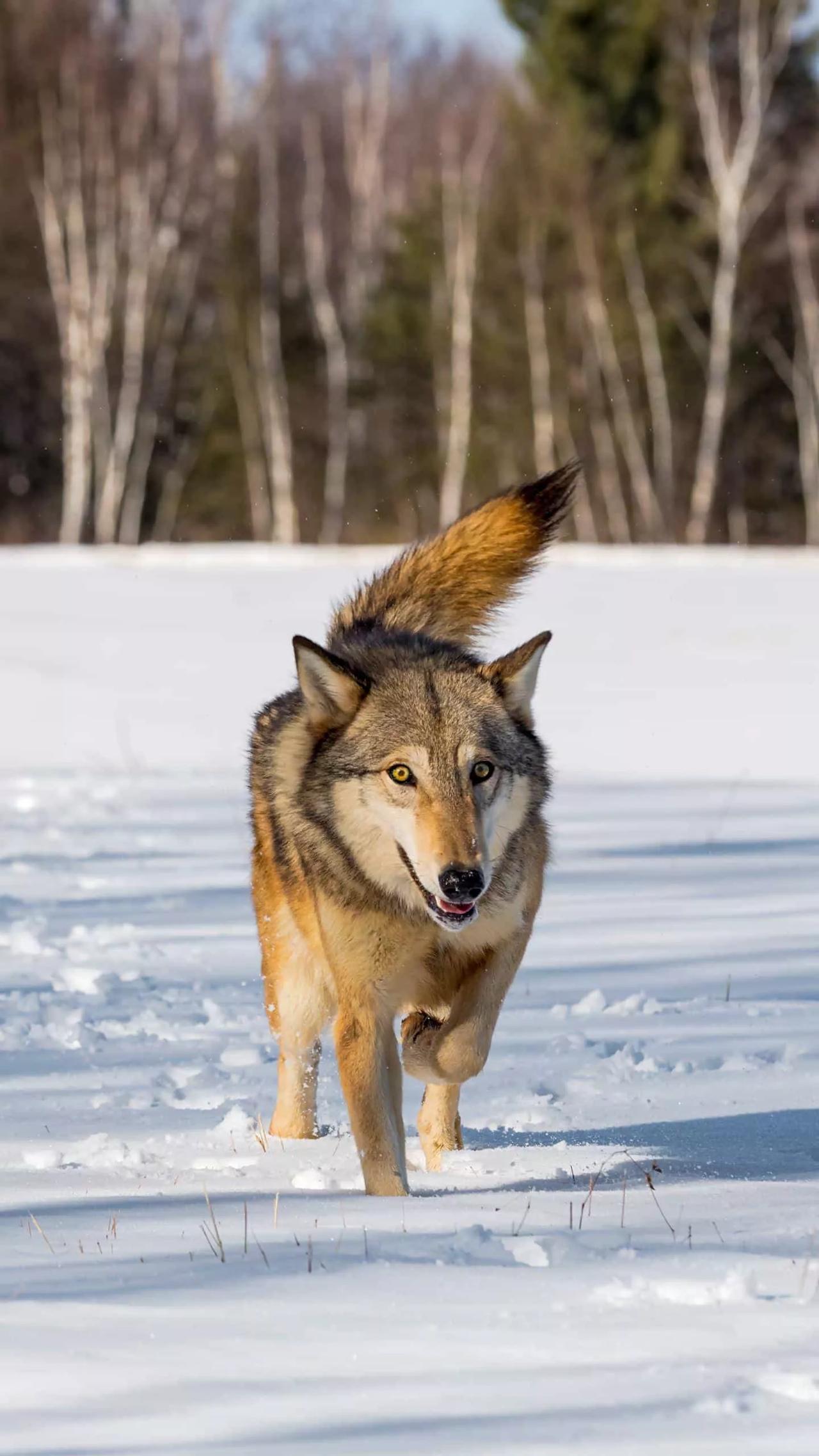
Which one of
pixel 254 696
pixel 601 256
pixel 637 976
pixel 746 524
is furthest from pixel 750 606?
pixel 637 976

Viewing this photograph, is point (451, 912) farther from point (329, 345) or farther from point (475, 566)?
point (329, 345)

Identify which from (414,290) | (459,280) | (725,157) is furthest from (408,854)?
(414,290)

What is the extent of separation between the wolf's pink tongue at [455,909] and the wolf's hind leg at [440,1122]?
2.28 ft

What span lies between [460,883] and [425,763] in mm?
314

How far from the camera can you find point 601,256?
102ft

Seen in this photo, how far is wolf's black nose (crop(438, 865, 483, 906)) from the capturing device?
365 centimetres

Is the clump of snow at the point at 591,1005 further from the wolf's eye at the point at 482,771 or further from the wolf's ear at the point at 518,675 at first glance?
the wolf's eye at the point at 482,771

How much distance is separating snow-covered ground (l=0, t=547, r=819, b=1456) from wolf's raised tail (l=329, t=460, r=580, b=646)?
16.3 inches

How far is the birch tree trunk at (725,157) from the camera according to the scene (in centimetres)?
2938

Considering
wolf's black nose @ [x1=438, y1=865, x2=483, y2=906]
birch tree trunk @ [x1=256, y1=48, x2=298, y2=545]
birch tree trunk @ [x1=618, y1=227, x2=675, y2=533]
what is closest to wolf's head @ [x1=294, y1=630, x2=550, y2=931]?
wolf's black nose @ [x1=438, y1=865, x2=483, y2=906]

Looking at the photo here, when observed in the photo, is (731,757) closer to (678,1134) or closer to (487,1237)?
(678,1134)

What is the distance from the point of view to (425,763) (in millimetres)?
3861

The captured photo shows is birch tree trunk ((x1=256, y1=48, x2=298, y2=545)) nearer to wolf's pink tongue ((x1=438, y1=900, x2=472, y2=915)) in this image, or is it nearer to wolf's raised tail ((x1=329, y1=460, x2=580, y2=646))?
wolf's raised tail ((x1=329, y1=460, x2=580, y2=646))

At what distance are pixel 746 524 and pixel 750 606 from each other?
44.2 ft
